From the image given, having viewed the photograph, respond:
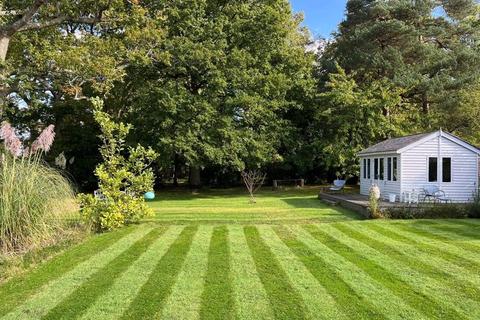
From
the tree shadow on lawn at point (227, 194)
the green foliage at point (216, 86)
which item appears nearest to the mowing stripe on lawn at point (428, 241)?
the tree shadow on lawn at point (227, 194)

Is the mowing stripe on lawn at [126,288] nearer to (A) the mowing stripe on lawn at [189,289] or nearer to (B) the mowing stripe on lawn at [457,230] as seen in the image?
(A) the mowing stripe on lawn at [189,289]

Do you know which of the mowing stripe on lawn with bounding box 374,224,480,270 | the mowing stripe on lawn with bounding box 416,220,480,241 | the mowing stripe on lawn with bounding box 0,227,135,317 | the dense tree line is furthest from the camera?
the dense tree line

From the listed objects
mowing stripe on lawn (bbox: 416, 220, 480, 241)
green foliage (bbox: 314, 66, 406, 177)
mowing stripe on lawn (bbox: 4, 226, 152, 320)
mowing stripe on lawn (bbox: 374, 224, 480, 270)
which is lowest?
mowing stripe on lawn (bbox: 4, 226, 152, 320)

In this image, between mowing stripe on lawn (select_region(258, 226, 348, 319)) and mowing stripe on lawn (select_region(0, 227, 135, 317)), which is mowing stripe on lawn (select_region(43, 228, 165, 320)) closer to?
mowing stripe on lawn (select_region(0, 227, 135, 317))

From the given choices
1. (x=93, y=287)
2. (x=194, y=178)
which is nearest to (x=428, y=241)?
(x=93, y=287)

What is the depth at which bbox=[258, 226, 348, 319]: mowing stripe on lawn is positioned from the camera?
461 centimetres

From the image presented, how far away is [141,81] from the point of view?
2330 centimetres

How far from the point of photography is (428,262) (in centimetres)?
674

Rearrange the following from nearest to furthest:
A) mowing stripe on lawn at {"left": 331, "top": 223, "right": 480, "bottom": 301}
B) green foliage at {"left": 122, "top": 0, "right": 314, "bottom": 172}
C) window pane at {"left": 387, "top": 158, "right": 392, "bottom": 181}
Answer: mowing stripe on lawn at {"left": 331, "top": 223, "right": 480, "bottom": 301} < window pane at {"left": 387, "top": 158, "right": 392, "bottom": 181} < green foliage at {"left": 122, "top": 0, "right": 314, "bottom": 172}

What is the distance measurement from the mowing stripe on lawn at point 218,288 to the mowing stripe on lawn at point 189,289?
0.07 metres

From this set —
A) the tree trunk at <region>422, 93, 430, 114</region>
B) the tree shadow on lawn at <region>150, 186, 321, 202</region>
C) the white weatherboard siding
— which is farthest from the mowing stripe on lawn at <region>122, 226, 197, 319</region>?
the tree trunk at <region>422, 93, 430, 114</region>

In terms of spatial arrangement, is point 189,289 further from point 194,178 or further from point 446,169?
point 194,178

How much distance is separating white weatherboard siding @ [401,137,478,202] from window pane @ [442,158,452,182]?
0.10 metres

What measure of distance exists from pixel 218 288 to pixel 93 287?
1585 mm
